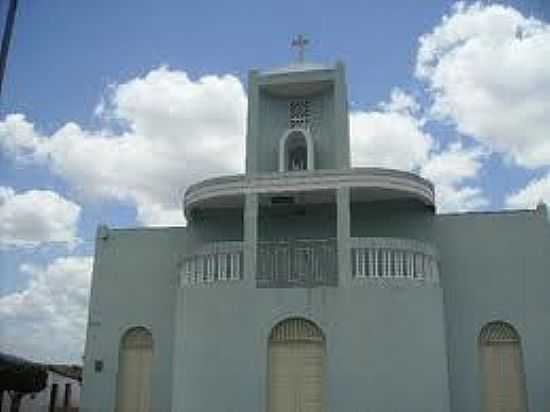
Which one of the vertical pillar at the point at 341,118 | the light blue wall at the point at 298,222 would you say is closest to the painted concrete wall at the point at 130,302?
the light blue wall at the point at 298,222

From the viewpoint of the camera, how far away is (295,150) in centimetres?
1805

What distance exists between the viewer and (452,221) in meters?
17.0

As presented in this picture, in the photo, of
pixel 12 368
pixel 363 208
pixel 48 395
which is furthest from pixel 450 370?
pixel 48 395

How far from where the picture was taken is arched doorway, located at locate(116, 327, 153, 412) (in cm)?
1773

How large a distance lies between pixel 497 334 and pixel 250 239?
6.45 m

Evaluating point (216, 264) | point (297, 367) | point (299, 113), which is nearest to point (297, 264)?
point (216, 264)

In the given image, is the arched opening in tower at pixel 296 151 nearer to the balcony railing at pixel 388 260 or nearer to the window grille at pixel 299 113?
the window grille at pixel 299 113

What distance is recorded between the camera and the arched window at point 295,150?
57.1 feet

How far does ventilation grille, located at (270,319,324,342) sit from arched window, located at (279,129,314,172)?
14.3 ft

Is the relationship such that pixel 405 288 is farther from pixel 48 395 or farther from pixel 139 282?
pixel 48 395

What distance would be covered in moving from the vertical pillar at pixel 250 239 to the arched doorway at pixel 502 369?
231 inches

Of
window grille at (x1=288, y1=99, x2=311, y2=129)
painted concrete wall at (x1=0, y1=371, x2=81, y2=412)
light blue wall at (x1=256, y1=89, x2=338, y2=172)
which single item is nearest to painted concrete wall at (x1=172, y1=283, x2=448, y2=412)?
light blue wall at (x1=256, y1=89, x2=338, y2=172)

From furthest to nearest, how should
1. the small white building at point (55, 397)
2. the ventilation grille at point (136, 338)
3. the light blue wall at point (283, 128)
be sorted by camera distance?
the small white building at point (55, 397) → the ventilation grille at point (136, 338) → the light blue wall at point (283, 128)

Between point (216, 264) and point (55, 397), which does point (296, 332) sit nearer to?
point (216, 264)
